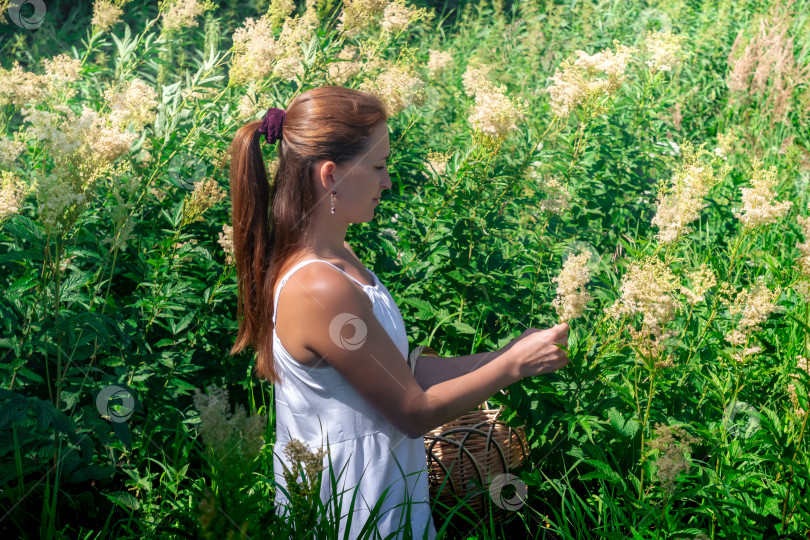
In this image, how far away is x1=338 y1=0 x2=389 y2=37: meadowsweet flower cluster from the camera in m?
3.23

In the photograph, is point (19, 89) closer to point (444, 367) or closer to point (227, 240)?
point (227, 240)

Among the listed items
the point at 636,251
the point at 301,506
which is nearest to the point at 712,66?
the point at 636,251

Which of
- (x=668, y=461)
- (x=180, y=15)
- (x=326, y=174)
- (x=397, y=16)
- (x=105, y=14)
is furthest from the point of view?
(x=397, y=16)

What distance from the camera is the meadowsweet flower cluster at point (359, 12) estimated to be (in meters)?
3.23

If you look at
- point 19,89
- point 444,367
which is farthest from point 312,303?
point 19,89

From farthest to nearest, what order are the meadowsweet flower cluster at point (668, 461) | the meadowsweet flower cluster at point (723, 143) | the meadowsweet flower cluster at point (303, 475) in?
the meadowsweet flower cluster at point (723, 143), the meadowsweet flower cluster at point (668, 461), the meadowsweet flower cluster at point (303, 475)

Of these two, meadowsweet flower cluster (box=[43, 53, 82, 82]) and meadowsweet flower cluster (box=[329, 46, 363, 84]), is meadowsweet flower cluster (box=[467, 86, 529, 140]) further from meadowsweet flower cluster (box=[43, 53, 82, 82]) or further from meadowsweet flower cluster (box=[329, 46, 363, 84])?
meadowsweet flower cluster (box=[43, 53, 82, 82])

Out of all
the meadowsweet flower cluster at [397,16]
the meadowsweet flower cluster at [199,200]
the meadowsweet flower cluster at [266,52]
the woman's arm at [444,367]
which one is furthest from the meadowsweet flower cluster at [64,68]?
the woman's arm at [444,367]

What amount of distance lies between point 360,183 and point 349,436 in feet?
2.25

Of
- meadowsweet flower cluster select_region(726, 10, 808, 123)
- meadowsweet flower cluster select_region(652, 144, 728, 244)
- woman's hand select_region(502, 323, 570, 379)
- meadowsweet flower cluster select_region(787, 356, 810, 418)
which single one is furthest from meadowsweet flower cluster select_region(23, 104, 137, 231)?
meadowsweet flower cluster select_region(726, 10, 808, 123)

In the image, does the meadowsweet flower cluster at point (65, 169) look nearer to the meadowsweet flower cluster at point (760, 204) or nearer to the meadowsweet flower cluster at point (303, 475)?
the meadowsweet flower cluster at point (303, 475)

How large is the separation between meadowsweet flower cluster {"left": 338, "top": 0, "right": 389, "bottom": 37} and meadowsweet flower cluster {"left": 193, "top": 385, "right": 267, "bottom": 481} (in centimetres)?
235

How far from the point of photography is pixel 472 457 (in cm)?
225

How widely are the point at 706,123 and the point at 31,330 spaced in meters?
4.83
